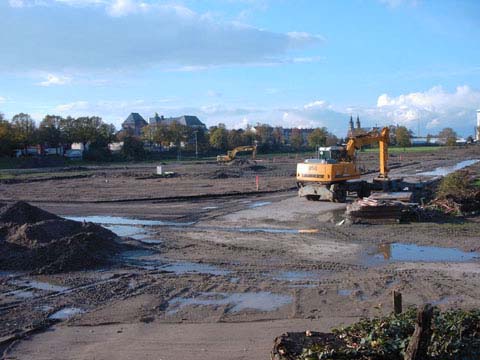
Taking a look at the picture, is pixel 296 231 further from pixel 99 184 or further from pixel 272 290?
pixel 99 184

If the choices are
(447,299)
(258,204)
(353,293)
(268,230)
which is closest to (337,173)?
(258,204)

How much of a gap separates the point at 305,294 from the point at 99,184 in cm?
3330

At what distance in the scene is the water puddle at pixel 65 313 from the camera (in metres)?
9.70

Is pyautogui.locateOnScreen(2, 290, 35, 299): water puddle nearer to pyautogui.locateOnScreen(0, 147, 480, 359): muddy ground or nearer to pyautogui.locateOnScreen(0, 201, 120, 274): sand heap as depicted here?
pyautogui.locateOnScreen(0, 147, 480, 359): muddy ground

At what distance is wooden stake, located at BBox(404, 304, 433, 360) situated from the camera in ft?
14.0

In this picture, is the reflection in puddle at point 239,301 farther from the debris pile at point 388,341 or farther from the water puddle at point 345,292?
the debris pile at point 388,341

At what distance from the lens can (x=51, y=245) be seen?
47.3 feet

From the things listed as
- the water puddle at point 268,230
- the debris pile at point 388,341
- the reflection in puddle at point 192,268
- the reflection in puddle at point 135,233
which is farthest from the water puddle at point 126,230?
the debris pile at point 388,341

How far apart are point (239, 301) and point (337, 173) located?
1668cm

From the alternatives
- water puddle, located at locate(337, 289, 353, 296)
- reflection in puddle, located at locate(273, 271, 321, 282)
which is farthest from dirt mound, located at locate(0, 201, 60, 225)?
water puddle, located at locate(337, 289, 353, 296)

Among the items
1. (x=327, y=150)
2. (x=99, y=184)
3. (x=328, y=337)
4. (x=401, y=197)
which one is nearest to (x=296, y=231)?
(x=401, y=197)

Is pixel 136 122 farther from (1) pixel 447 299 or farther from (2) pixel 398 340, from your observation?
(2) pixel 398 340

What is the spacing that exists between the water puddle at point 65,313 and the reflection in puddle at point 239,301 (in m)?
1.66

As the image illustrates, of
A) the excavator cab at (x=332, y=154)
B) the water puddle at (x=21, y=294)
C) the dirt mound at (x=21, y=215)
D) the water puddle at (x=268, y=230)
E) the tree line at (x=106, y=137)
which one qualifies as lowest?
the water puddle at (x=21, y=294)
